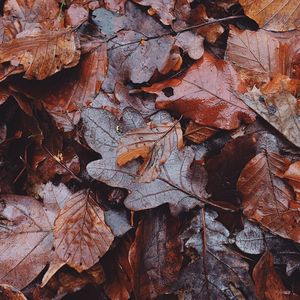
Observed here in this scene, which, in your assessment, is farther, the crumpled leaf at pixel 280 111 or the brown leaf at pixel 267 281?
the crumpled leaf at pixel 280 111

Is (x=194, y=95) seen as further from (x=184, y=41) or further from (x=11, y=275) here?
(x=11, y=275)

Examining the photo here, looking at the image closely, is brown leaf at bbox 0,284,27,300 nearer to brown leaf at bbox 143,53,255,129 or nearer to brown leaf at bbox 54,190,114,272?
brown leaf at bbox 54,190,114,272

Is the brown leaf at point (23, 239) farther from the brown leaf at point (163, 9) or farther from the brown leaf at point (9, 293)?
the brown leaf at point (163, 9)

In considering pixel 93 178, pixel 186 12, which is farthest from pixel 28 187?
pixel 186 12

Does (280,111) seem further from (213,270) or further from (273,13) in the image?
(213,270)

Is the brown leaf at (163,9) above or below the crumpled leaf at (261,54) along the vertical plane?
above

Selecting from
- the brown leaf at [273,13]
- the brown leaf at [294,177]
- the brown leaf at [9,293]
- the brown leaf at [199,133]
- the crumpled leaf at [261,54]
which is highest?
the brown leaf at [273,13]

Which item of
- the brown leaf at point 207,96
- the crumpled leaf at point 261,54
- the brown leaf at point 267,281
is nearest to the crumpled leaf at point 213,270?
the brown leaf at point 267,281
